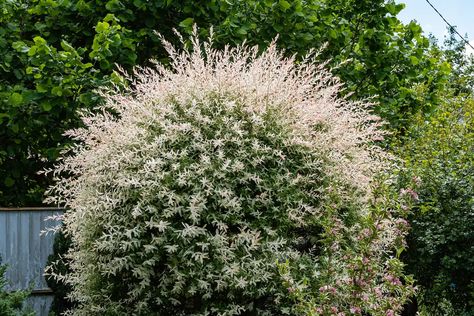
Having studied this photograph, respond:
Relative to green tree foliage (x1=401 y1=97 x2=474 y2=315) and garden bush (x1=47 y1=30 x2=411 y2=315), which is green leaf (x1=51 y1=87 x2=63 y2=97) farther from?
green tree foliage (x1=401 y1=97 x2=474 y2=315)

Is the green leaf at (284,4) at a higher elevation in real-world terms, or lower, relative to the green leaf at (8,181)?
higher

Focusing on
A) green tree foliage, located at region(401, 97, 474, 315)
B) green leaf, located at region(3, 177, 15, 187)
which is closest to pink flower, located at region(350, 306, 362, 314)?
green tree foliage, located at region(401, 97, 474, 315)

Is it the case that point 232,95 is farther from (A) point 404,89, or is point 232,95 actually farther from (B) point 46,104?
(A) point 404,89

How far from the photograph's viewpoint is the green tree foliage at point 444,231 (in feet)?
21.2

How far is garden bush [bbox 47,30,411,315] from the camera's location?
4.70 metres

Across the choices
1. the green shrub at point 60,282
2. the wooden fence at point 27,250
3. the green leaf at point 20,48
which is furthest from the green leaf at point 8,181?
the green shrub at point 60,282

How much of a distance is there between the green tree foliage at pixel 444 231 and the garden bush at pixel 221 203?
4.30 ft

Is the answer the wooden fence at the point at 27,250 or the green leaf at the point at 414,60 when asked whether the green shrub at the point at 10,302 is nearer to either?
the wooden fence at the point at 27,250

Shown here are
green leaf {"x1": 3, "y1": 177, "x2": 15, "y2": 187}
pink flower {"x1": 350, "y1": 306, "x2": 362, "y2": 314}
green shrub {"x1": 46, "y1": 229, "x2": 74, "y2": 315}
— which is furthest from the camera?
green leaf {"x1": 3, "y1": 177, "x2": 15, "y2": 187}

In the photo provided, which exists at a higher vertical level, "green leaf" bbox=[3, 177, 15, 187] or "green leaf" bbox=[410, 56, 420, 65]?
"green leaf" bbox=[410, 56, 420, 65]

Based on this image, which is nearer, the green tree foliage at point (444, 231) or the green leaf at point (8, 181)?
the green tree foliage at point (444, 231)

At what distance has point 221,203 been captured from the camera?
4.75 m

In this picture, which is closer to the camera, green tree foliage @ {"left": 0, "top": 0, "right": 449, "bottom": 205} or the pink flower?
the pink flower

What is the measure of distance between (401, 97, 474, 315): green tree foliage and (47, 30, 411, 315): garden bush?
1311 mm
